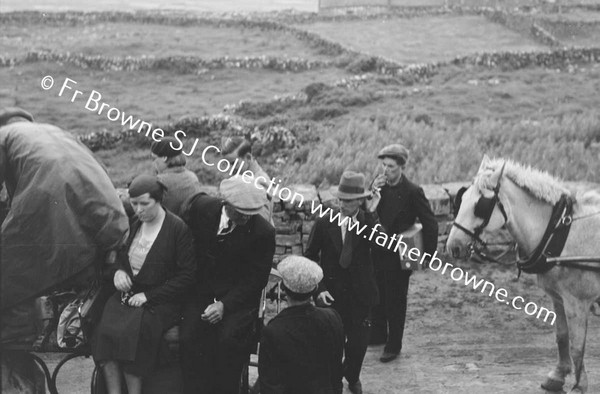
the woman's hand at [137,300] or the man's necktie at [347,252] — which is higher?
the woman's hand at [137,300]

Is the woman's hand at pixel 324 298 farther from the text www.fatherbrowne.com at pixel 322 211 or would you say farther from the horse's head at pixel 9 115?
the horse's head at pixel 9 115

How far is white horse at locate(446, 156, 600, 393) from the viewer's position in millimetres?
5980

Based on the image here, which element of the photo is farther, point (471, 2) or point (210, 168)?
point (471, 2)

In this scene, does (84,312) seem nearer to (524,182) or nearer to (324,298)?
(324,298)

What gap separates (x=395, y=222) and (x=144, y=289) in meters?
2.50

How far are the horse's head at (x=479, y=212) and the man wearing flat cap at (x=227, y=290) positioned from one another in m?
1.62

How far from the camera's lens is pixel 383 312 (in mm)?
7254

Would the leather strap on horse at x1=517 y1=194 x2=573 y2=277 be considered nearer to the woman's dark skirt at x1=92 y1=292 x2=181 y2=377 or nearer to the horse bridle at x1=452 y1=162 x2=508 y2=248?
the horse bridle at x1=452 y1=162 x2=508 y2=248

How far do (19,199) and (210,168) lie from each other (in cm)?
566

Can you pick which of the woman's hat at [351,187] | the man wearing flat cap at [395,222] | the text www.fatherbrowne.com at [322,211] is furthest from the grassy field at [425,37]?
the woman's hat at [351,187]

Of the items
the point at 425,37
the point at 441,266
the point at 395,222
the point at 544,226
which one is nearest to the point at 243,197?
the point at 395,222

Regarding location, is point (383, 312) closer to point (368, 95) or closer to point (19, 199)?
point (19, 199)

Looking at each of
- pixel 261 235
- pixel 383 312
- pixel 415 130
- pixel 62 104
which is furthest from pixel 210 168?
pixel 261 235

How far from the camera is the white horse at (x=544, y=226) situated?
19.6ft
